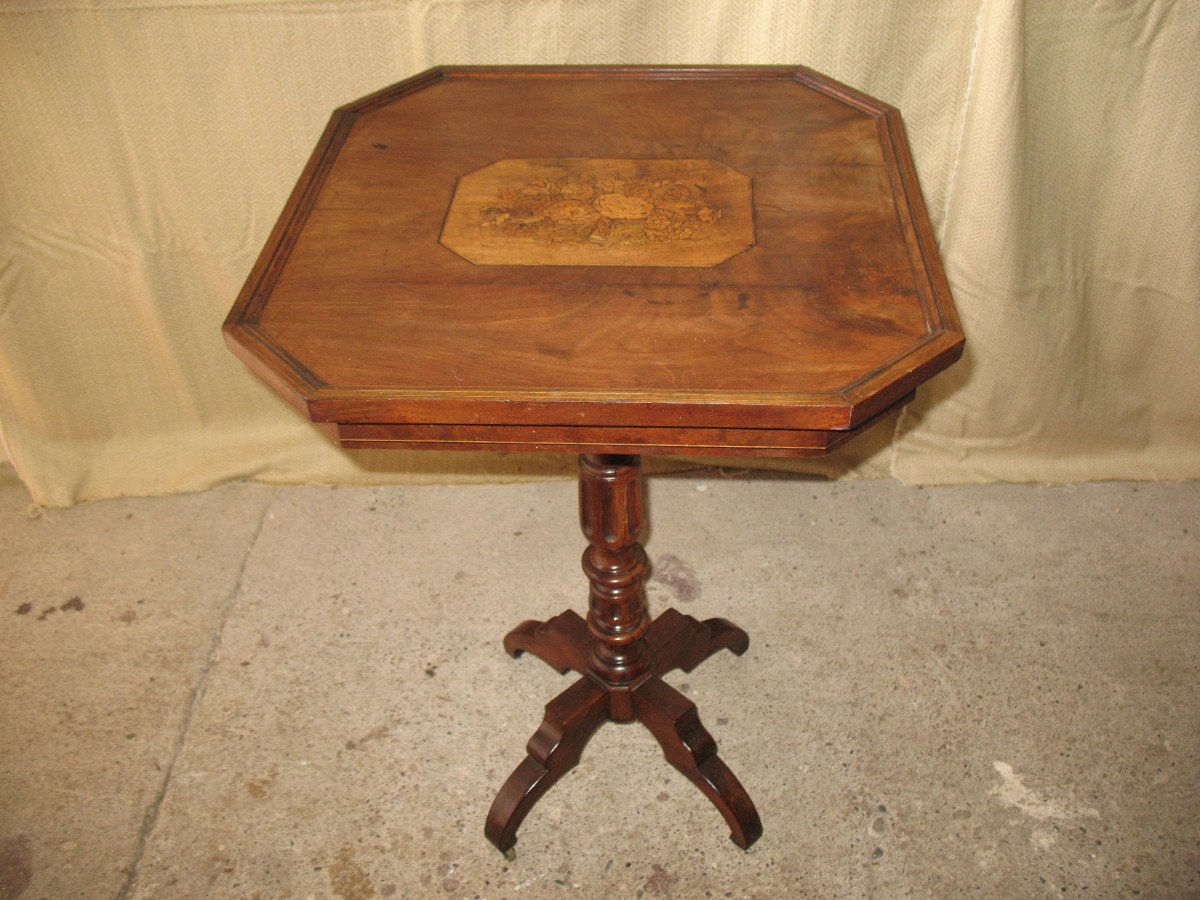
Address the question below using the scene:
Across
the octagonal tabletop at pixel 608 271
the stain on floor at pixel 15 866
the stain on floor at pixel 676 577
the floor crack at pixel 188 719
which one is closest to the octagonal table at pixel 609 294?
the octagonal tabletop at pixel 608 271

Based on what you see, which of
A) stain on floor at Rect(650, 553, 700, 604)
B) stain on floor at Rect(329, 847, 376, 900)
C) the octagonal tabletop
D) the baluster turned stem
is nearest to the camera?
the octagonal tabletop

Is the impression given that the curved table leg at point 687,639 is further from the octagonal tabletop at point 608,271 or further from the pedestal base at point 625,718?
the octagonal tabletop at point 608,271

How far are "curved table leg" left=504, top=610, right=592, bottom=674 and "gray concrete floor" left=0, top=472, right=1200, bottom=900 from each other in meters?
0.08

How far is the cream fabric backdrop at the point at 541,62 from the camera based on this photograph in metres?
2.14

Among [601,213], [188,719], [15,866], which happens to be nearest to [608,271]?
[601,213]

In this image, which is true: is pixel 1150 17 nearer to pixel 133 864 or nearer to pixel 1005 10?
pixel 1005 10

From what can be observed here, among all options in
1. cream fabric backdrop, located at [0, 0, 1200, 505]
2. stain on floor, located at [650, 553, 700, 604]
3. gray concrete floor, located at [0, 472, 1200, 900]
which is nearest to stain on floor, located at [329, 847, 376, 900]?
gray concrete floor, located at [0, 472, 1200, 900]

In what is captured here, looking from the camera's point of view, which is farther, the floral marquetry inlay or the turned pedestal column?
the turned pedestal column

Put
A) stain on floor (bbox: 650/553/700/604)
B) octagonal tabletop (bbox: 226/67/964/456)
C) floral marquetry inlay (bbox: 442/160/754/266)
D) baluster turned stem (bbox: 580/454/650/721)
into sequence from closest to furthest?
octagonal tabletop (bbox: 226/67/964/456)
floral marquetry inlay (bbox: 442/160/754/266)
baluster turned stem (bbox: 580/454/650/721)
stain on floor (bbox: 650/553/700/604)

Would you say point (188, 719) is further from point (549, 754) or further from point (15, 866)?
point (549, 754)

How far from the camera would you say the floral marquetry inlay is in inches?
60.1

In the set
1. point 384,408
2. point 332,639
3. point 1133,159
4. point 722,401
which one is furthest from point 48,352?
point 1133,159

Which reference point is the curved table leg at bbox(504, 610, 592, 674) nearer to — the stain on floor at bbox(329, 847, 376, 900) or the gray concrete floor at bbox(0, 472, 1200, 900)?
the gray concrete floor at bbox(0, 472, 1200, 900)

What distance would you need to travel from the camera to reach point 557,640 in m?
2.13
